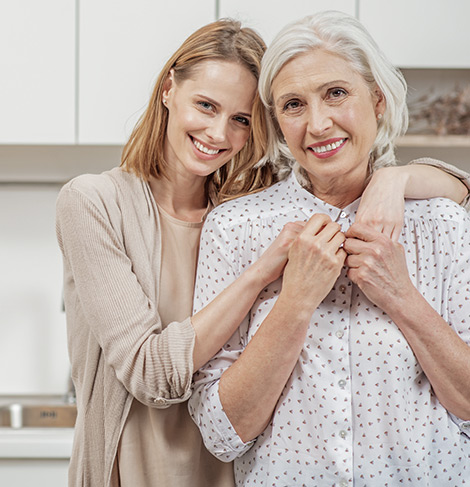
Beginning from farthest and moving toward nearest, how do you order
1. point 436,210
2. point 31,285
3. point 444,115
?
point 31,285
point 444,115
point 436,210

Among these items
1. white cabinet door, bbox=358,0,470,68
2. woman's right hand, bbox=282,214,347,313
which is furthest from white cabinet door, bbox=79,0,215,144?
woman's right hand, bbox=282,214,347,313

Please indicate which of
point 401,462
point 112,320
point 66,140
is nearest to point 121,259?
point 112,320

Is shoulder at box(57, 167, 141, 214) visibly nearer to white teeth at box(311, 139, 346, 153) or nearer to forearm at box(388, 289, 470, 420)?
white teeth at box(311, 139, 346, 153)

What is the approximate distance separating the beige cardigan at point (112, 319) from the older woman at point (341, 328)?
0.09 meters

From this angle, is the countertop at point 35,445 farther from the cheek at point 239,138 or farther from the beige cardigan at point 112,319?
the cheek at point 239,138

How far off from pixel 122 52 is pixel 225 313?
125cm

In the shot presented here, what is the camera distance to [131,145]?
136 centimetres

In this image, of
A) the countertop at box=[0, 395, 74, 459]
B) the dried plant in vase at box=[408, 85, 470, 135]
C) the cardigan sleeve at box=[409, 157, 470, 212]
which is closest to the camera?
the cardigan sleeve at box=[409, 157, 470, 212]

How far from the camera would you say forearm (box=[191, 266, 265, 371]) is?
3.63 feet

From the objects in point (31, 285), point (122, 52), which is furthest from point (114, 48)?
Result: point (31, 285)

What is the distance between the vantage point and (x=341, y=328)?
1.11 metres

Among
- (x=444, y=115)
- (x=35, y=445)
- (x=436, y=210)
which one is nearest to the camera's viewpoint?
(x=436, y=210)

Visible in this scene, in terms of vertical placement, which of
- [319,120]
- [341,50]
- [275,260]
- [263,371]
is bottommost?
[263,371]

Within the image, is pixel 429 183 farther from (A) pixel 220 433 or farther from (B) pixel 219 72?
(A) pixel 220 433
